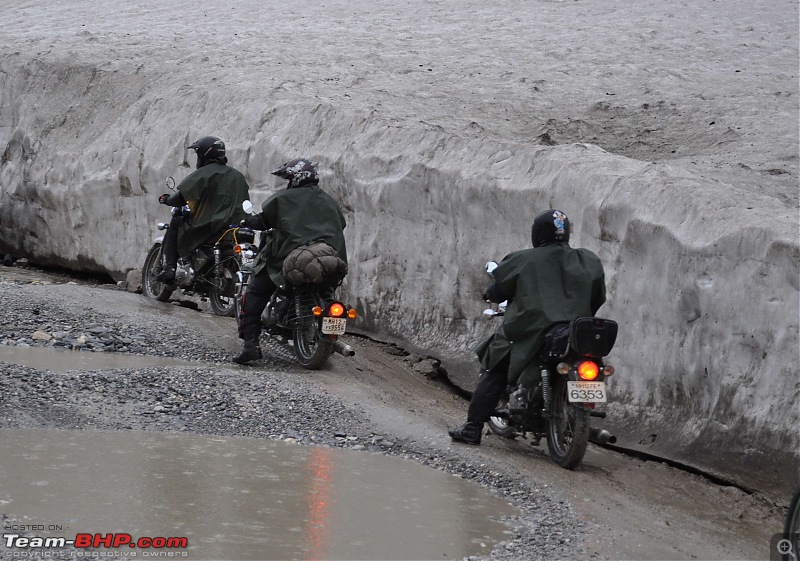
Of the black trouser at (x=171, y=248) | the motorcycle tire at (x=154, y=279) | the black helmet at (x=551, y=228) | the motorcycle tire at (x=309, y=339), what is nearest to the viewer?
the black helmet at (x=551, y=228)

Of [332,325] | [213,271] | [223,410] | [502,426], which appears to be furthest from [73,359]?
[502,426]

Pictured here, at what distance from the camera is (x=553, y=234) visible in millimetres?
7516

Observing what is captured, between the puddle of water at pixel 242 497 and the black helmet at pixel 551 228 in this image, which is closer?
the puddle of water at pixel 242 497

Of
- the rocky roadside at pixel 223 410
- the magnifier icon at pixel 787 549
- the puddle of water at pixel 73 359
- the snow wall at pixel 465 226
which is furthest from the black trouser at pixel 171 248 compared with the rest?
the magnifier icon at pixel 787 549

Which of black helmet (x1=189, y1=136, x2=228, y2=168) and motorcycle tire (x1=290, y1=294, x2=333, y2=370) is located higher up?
black helmet (x1=189, y1=136, x2=228, y2=168)

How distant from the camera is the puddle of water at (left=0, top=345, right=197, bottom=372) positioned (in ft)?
28.4

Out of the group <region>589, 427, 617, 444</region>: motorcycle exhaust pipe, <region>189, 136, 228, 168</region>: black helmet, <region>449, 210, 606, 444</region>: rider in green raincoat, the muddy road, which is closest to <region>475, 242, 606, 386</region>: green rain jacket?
<region>449, 210, 606, 444</region>: rider in green raincoat

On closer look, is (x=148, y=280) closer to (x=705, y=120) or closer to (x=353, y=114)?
(x=353, y=114)

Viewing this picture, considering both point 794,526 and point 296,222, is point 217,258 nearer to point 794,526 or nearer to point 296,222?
point 296,222

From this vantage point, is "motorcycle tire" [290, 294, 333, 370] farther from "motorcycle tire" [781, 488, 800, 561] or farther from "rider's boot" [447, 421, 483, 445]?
"motorcycle tire" [781, 488, 800, 561]

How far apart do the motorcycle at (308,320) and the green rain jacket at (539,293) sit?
2.22 metres

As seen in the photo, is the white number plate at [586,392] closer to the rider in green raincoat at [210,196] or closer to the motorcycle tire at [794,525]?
the motorcycle tire at [794,525]

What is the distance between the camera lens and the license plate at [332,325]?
30.8ft

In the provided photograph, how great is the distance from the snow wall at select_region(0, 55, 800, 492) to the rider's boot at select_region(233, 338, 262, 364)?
170 centimetres
